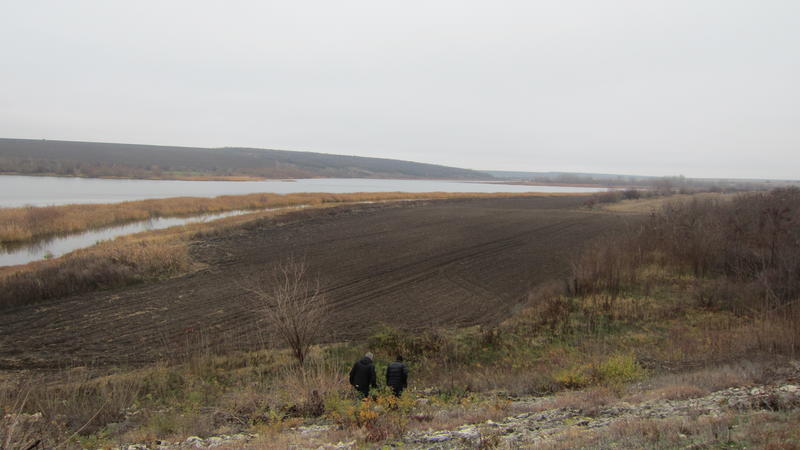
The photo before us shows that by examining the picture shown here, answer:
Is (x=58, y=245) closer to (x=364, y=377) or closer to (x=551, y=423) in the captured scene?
(x=364, y=377)

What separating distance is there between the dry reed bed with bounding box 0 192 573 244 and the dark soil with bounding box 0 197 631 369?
42.4ft

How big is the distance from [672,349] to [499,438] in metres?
6.74

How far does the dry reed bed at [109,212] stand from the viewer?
91.7 feet

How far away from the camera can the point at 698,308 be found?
43.4ft

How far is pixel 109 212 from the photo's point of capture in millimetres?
34844

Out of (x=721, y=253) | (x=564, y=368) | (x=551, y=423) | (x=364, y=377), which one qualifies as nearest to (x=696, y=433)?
(x=551, y=423)

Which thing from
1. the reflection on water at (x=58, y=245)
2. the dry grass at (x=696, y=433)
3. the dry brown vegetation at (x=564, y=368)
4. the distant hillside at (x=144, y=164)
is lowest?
the reflection on water at (x=58, y=245)

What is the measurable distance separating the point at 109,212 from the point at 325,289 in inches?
1097

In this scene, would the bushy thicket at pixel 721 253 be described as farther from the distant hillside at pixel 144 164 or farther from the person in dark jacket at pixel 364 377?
the distant hillside at pixel 144 164

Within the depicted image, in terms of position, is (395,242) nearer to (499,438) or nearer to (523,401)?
(523,401)

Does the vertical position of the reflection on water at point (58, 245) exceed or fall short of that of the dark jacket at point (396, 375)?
it falls short

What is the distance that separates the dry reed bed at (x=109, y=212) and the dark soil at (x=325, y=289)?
509 inches

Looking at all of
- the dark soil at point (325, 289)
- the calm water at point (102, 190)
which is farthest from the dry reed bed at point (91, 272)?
the calm water at point (102, 190)

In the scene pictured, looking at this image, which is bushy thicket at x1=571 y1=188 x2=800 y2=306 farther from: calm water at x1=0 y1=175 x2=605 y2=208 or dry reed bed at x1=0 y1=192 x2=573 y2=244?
calm water at x1=0 y1=175 x2=605 y2=208
